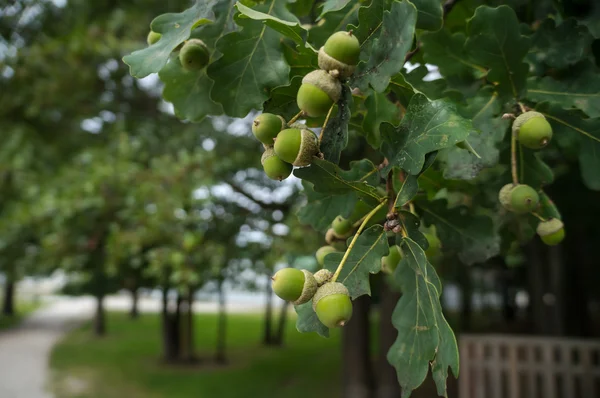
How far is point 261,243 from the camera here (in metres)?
5.57

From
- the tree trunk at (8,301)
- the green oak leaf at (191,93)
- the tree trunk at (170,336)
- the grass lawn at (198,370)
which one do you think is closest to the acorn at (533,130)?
the green oak leaf at (191,93)

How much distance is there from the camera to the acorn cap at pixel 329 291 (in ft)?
3.05

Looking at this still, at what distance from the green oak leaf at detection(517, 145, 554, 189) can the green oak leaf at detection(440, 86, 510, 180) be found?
0.13 meters

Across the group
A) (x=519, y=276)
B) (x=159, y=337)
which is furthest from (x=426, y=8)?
(x=519, y=276)

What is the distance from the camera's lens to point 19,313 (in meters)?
25.8

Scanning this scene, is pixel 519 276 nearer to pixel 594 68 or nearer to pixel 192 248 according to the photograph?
pixel 192 248

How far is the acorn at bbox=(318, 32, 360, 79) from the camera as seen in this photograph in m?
0.93

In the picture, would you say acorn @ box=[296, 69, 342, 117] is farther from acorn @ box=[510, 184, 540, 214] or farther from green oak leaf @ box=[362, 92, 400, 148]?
acorn @ box=[510, 184, 540, 214]

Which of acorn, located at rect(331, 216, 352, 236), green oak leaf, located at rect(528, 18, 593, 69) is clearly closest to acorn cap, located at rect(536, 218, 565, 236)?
green oak leaf, located at rect(528, 18, 593, 69)

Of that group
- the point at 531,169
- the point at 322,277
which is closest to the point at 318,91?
the point at 322,277

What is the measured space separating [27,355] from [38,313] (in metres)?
A: 15.4

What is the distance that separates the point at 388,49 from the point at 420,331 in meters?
0.54

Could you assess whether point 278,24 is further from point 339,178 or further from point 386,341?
point 386,341

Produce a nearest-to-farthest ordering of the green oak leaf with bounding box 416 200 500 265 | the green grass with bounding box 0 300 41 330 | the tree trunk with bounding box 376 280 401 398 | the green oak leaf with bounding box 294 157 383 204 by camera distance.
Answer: the green oak leaf with bounding box 294 157 383 204 < the green oak leaf with bounding box 416 200 500 265 < the tree trunk with bounding box 376 280 401 398 < the green grass with bounding box 0 300 41 330
